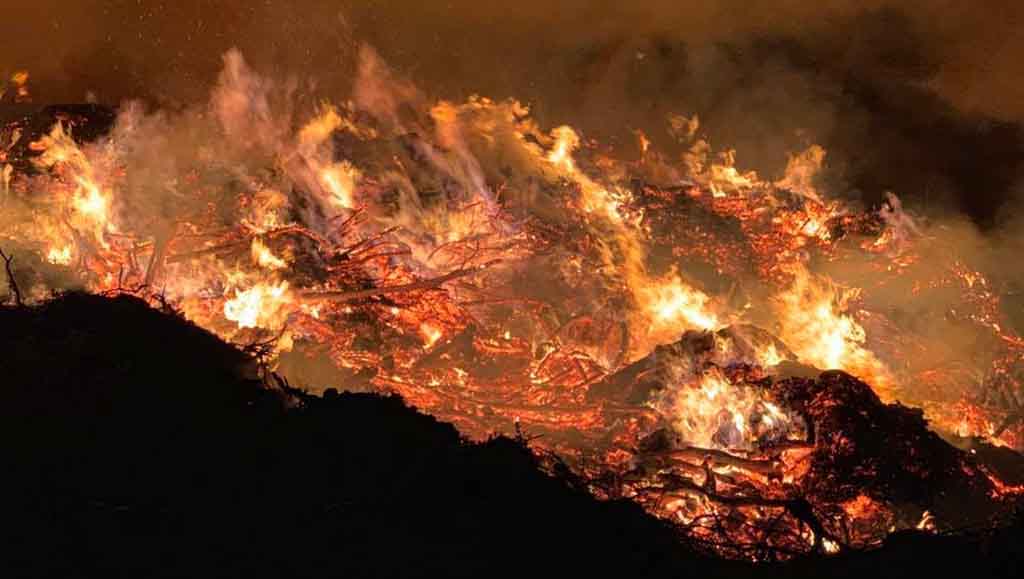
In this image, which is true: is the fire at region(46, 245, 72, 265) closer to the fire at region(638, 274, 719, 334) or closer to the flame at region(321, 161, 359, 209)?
the flame at region(321, 161, 359, 209)

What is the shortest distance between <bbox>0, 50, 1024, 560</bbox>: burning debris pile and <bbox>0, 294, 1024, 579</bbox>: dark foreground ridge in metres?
4.03

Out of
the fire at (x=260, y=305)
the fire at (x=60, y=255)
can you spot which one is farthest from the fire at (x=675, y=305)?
the fire at (x=60, y=255)

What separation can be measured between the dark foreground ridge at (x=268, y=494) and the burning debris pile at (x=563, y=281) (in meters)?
4.03

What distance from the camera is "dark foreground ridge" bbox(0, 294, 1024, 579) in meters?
2.49

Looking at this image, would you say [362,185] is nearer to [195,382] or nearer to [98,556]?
[195,382]

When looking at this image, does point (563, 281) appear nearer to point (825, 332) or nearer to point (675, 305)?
point (675, 305)

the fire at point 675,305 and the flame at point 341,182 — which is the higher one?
the flame at point 341,182

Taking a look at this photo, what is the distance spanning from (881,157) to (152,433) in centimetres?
1517

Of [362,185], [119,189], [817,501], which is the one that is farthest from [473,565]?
[119,189]

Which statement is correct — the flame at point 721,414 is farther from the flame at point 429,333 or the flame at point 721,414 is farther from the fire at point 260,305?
the fire at point 260,305

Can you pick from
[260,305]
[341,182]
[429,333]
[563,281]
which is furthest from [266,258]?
[563,281]

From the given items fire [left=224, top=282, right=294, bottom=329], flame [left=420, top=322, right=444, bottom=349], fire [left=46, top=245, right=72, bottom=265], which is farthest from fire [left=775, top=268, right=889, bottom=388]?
fire [left=46, top=245, right=72, bottom=265]

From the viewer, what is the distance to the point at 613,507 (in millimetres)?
3201

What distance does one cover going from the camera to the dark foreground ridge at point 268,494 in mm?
2486
